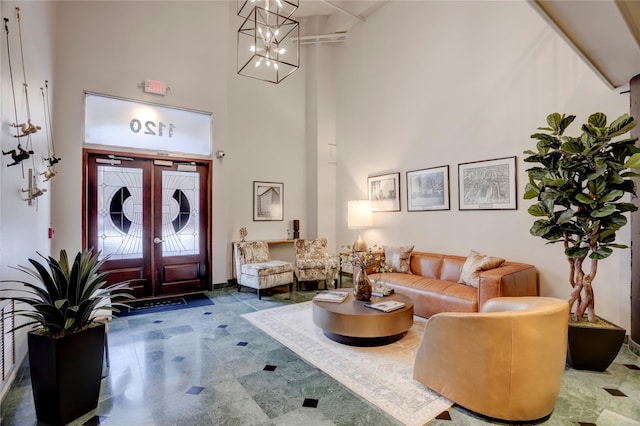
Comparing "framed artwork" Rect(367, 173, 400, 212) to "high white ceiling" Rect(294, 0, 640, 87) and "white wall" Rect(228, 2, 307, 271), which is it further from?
"high white ceiling" Rect(294, 0, 640, 87)

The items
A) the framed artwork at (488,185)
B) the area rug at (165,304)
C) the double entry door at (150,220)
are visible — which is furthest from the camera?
the double entry door at (150,220)

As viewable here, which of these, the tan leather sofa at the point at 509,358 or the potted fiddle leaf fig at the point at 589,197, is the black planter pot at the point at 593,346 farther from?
the tan leather sofa at the point at 509,358

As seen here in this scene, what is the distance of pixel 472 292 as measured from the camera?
→ 12.7 feet

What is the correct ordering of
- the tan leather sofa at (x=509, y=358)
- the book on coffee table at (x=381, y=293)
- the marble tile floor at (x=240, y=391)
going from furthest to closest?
the book on coffee table at (x=381, y=293)
the marble tile floor at (x=240, y=391)
the tan leather sofa at (x=509, y=358)

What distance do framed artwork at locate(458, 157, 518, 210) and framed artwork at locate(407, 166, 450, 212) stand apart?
26 cm

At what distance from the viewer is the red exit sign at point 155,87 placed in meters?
5.31

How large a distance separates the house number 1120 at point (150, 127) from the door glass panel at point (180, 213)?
68cm

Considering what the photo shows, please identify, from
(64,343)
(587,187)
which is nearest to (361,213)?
(587,187)

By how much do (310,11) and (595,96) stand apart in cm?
562

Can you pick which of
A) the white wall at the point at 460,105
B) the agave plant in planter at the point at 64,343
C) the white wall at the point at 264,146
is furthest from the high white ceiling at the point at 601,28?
the white wall at the point at 264,146

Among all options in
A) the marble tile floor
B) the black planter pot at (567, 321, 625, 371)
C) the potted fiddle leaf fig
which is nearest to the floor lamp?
the marble tile floor

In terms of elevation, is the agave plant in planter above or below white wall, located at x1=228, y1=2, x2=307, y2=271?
below

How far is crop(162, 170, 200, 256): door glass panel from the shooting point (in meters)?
5.59

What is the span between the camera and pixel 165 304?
5.07 m
